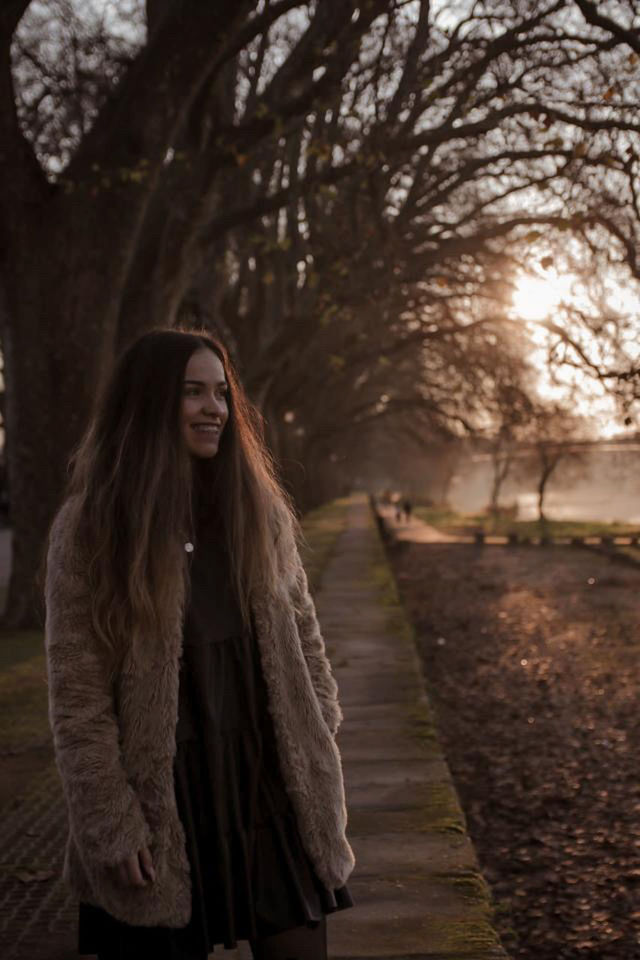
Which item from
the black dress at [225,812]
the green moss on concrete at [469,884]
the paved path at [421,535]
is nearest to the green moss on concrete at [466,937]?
the green moss on concrete at [469,884]

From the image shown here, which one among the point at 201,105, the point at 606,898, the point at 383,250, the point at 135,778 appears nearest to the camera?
the point at 135,778

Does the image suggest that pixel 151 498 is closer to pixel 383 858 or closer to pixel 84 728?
pixel 84 728

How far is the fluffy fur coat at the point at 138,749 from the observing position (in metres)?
2.21

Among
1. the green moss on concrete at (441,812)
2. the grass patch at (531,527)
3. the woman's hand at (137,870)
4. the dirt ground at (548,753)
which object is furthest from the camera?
the grass patch at (531,527)

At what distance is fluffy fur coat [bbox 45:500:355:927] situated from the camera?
2.21 m

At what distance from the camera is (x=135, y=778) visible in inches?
89.3

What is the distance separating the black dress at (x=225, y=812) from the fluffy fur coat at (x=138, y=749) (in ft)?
0.12

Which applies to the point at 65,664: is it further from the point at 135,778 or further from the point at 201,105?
the point at 201,105

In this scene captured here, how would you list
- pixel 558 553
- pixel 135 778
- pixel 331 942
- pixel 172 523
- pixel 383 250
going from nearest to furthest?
pixel 135 778 → pixel 172 523 → pixel 331 942 → pixel 383 250 → pixel 558 553

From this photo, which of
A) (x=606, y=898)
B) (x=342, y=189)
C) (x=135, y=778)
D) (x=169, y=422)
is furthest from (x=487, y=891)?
(x=342, y=189)

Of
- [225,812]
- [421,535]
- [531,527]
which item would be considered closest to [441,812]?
[225,812]

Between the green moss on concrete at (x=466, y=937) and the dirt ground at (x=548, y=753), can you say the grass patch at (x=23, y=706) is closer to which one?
the dirt ground at (x=548, y=753)

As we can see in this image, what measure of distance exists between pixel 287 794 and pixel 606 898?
149 inches

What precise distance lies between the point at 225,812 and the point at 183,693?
0.27 meters
